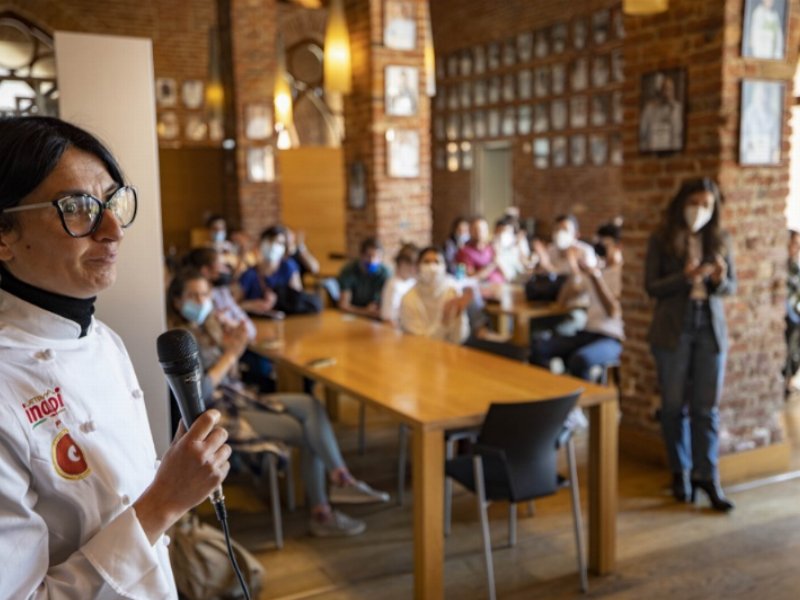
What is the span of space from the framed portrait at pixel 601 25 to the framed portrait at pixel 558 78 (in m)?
0.72

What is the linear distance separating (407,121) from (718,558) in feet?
16.9

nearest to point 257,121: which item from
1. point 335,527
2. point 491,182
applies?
point 491,182

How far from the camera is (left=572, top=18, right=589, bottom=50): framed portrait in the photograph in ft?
38.5

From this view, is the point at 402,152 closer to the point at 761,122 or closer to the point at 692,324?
the point at 761,122

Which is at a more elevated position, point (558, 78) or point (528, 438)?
point (558, 78)

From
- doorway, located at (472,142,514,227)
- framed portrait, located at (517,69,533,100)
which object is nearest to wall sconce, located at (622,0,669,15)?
framed portrait, located at (517,69,533,100)

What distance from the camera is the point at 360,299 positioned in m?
6.84

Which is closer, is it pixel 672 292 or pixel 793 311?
pixel 672 292

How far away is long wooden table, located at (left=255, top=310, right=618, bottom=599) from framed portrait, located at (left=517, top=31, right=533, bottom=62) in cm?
917

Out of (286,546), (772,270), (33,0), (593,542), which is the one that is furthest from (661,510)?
(33,0)

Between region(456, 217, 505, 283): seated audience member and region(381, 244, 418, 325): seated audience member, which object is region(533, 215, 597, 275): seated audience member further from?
region(381, 244, 418, 325): seated audience member

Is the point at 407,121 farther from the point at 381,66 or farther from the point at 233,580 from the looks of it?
the point at 233,580

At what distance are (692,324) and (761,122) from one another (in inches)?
47.7

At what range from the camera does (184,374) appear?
4.65ft
